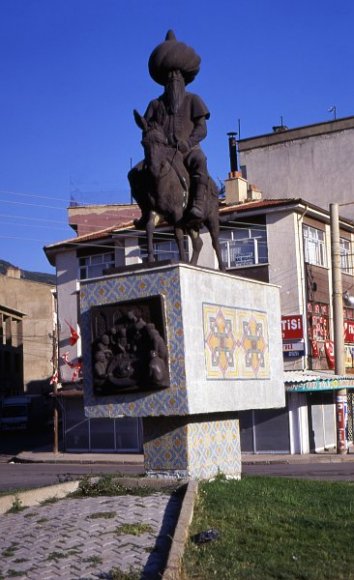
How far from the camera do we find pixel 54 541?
912cm

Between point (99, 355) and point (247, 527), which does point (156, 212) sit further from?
point (247, 527)

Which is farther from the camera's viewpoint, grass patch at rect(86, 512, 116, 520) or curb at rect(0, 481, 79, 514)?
curb at rect(0, 481, 79, 514)

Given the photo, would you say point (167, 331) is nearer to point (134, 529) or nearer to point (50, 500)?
point (50, 500)

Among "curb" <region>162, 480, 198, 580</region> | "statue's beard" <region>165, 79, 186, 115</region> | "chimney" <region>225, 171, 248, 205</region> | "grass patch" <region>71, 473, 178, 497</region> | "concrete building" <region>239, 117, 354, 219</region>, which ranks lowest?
"curb" <region>162, 480, 198, 580</region>

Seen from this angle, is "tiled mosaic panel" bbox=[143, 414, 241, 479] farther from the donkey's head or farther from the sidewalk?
the sidewalk

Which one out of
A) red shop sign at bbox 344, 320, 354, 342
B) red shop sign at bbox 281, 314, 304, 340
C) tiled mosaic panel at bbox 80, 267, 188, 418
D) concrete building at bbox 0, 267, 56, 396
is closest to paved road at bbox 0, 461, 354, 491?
red shop sign at bbox 281, 314, 304, 340

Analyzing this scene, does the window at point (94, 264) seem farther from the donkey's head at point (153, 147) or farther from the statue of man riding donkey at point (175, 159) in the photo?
the donkey's head at point (153, 147)

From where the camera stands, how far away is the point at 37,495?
11.8 m

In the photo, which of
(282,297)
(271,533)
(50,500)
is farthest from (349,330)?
(271,533)

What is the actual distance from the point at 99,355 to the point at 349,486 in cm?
425

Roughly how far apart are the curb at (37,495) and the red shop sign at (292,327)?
24.4 meters

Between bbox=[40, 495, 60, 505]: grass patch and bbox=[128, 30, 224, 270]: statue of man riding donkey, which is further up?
bbox=[128, 30, 224, 270]: statue of man riding donkey

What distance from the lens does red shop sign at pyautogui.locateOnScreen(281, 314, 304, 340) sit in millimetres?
35972

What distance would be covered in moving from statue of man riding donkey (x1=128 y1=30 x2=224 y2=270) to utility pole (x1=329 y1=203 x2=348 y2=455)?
A: 56.6 feet
